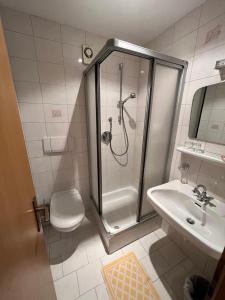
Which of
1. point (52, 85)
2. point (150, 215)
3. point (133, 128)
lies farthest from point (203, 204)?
point (52, 85)

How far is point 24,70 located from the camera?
1.32 metres

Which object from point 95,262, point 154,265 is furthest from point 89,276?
point 154,265

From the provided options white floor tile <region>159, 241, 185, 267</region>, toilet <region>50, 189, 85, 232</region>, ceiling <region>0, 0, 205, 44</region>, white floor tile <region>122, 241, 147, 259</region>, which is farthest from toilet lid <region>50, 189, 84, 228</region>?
ceiling <region>0, 0, 205, 44</region>

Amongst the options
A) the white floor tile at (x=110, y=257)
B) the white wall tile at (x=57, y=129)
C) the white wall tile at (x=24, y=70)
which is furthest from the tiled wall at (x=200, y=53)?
the white wall tile at (x=24, y=70)

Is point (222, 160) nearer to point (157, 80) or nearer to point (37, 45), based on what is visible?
point (157, 80)

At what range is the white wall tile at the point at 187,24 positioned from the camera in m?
1.15

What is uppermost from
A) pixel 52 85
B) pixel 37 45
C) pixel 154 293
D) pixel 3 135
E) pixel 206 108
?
pixel 37 45

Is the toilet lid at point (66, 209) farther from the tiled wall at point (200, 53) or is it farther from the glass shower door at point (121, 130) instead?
the tiled wall at point (200, 53)

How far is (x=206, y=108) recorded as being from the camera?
1185 millimetres

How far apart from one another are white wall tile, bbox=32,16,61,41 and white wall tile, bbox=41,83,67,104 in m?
0.46

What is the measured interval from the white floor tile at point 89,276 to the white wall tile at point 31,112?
64.8 inches

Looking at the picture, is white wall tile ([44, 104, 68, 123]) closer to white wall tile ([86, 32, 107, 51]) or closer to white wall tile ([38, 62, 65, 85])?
white wall tile ([38, 62, 65, 85])

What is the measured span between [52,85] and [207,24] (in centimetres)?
154

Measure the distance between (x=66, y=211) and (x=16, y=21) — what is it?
6.43 ft
